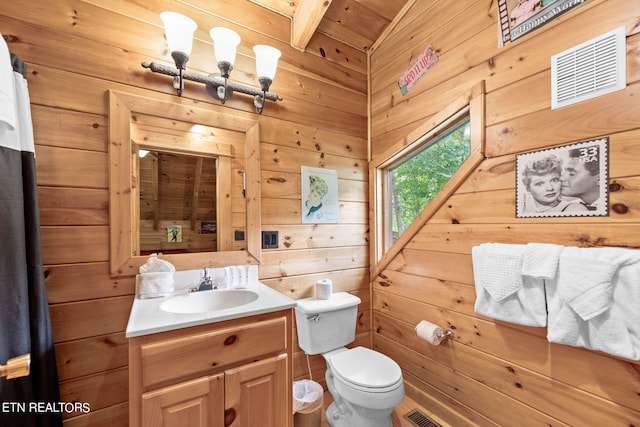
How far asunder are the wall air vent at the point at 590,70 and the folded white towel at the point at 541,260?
0.61 m

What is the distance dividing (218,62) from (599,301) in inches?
76.7

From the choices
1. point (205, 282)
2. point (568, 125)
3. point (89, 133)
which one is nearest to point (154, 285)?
point (205, 282)

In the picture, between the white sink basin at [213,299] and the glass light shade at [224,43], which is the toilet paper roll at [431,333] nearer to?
the white sink basin at [213,299]

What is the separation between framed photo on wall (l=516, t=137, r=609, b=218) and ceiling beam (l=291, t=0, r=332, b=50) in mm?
1407

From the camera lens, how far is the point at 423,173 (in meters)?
1.87

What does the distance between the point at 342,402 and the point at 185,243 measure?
3.95 feet

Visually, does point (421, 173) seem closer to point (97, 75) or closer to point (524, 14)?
point (524, 14)

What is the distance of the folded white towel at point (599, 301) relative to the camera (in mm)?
925

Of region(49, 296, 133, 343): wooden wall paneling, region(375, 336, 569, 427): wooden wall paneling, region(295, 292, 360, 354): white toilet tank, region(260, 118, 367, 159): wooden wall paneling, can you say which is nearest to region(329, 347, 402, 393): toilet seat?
region(295, 292, 360, 354): white toilet tank

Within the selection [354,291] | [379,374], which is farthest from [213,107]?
[379,374]

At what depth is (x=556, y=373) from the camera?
45.6 inches

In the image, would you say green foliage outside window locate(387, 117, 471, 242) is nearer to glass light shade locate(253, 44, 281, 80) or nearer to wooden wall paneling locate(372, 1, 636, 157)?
wooden wall paneling locate(372, 1, 636, 157)

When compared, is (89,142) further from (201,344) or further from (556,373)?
(556,373)

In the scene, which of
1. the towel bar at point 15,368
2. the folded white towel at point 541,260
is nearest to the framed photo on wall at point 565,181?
the folded white towel at point 541,260
